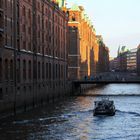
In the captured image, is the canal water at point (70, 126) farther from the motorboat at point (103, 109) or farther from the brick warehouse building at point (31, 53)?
the brick warehouse building at point (31, 53)

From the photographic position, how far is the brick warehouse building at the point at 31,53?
6462 cm

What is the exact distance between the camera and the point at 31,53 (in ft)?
264

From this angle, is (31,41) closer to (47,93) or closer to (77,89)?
(47,93)

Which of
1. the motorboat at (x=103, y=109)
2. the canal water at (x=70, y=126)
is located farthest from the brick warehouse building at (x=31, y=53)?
the motorboat at (x=103, y=109)

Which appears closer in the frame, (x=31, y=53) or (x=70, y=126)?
(x=70, y=126)

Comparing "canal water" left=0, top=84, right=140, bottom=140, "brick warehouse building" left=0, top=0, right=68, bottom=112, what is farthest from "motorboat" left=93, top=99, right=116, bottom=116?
"brick warehouse building" left=0, top=0, right=68, bottom=112

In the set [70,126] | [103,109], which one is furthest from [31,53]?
[70,126]

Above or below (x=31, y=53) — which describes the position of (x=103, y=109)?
below

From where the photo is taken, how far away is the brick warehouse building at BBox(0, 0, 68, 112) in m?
64.6

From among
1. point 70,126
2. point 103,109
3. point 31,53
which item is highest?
point 31,53

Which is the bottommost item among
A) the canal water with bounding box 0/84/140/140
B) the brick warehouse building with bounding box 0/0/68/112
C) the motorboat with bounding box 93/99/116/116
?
the canal water with bounding box 0/84/140/140

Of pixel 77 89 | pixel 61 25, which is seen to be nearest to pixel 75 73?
pixel 77 89

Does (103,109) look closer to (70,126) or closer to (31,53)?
(70,126)

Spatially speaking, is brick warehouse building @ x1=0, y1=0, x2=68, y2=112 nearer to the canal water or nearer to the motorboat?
the canal water
